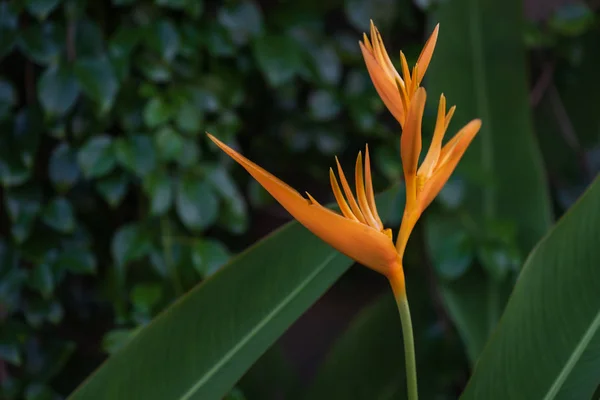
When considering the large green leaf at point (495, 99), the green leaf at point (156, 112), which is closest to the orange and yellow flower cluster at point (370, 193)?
the green leaf at point (156, 112)

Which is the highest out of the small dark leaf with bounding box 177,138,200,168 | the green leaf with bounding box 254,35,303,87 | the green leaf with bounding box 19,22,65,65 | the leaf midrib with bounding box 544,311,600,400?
the green leaf with bounding box 254,35,303,87

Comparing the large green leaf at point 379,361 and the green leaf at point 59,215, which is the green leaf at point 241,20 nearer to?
the green leaf at point 59,215

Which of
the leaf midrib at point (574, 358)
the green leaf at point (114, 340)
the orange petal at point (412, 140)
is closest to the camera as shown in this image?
the orange petal at point (412, 140)

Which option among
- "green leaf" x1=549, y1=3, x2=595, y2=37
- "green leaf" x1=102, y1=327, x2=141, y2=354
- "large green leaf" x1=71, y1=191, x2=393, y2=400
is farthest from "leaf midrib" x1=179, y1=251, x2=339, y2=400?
"green leaf" x1=549, y1=3, x2=595, y2=37

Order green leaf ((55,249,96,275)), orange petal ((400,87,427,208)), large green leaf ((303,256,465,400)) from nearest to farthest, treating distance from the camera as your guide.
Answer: orange petal ((400,87,427,208)) < green leaf ((55,249,96,275)) < large green leaf ((303,256,465,400))

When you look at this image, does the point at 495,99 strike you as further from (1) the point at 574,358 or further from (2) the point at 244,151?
(1) the point at 574,358

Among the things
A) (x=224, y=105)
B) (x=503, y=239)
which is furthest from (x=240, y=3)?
(x=503, y=239)

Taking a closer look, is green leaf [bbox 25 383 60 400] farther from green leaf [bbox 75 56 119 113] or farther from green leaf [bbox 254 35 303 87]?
green leaf [bbox 254 35 303 87]
